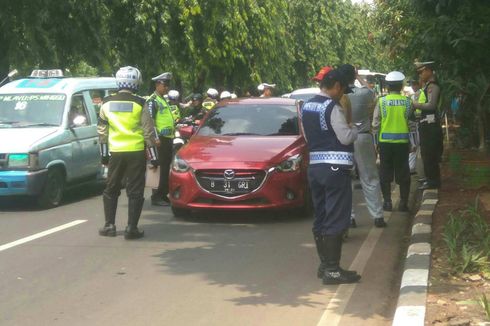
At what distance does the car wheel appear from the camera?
36.2 ft

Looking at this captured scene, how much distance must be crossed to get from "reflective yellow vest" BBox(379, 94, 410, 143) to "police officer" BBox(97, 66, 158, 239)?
3102mm

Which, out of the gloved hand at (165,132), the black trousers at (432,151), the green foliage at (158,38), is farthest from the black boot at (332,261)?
the green foliage at (158,38)

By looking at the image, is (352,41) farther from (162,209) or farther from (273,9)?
(162,209)

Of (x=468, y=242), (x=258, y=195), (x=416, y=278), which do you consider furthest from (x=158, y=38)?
(x=416, y=278)

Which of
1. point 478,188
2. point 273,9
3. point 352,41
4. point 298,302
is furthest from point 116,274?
point 352,41

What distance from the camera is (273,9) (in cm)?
2808

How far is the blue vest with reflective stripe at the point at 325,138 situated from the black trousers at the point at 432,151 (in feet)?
17.2

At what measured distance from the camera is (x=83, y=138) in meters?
12.9

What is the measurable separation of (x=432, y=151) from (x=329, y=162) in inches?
215

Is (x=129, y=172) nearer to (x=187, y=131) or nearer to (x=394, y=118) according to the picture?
(x=187, y=131)

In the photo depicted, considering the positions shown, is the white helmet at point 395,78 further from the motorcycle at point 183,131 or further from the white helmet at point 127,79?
the white helmet at point 127,79

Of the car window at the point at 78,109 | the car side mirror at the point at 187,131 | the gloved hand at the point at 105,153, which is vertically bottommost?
the gloved hand at the point at 105,153

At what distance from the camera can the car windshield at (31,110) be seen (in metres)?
12.5

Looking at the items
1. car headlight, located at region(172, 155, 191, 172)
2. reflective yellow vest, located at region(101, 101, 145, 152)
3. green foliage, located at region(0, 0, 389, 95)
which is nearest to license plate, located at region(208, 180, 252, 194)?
car headlight, located at region(172, 155, 191, 172)
